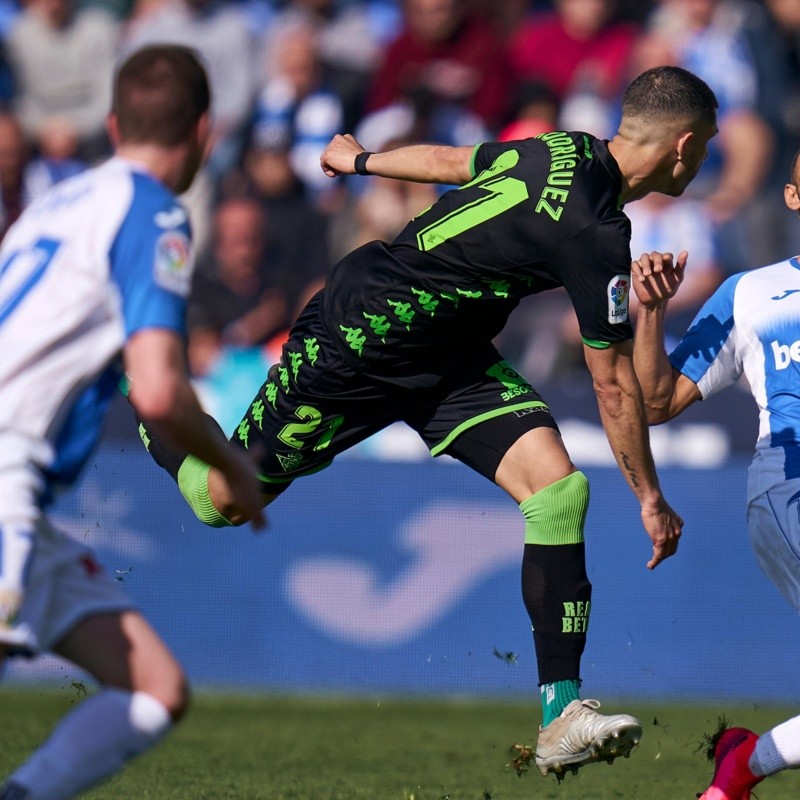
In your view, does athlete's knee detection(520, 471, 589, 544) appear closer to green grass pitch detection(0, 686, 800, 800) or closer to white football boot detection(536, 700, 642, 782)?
white football boot detection(536, 700, 642, 782)

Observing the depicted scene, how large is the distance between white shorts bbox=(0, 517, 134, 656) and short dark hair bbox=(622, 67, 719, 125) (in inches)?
96.5

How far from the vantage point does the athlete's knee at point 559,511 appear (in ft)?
16.3

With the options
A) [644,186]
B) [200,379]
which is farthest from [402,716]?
[644,186]

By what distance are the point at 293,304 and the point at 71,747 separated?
6990mm

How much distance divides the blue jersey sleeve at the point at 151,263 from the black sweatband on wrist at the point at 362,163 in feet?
6.38

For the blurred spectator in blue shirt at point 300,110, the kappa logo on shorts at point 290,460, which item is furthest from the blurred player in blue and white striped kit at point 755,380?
the blurred spectator in blue shirt at point 300,110

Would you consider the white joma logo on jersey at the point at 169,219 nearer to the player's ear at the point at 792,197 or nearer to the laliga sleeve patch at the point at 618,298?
the laliga sleeve patch at the point at 618,298

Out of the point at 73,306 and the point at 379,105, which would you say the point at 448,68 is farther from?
the point at 73,306

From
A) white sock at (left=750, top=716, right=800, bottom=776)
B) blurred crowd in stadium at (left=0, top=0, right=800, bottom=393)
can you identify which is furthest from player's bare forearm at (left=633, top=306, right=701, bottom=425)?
blurred crowd in stadium at (left=0, top=0, right=800, bottom=393)

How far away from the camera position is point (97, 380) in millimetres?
3492

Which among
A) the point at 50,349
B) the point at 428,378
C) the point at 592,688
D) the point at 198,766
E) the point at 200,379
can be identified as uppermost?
the point at 50,349

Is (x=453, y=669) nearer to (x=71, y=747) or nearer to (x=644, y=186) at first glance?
(x=644, y=186)

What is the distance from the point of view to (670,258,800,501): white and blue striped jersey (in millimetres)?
4660

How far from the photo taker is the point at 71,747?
333 cm
